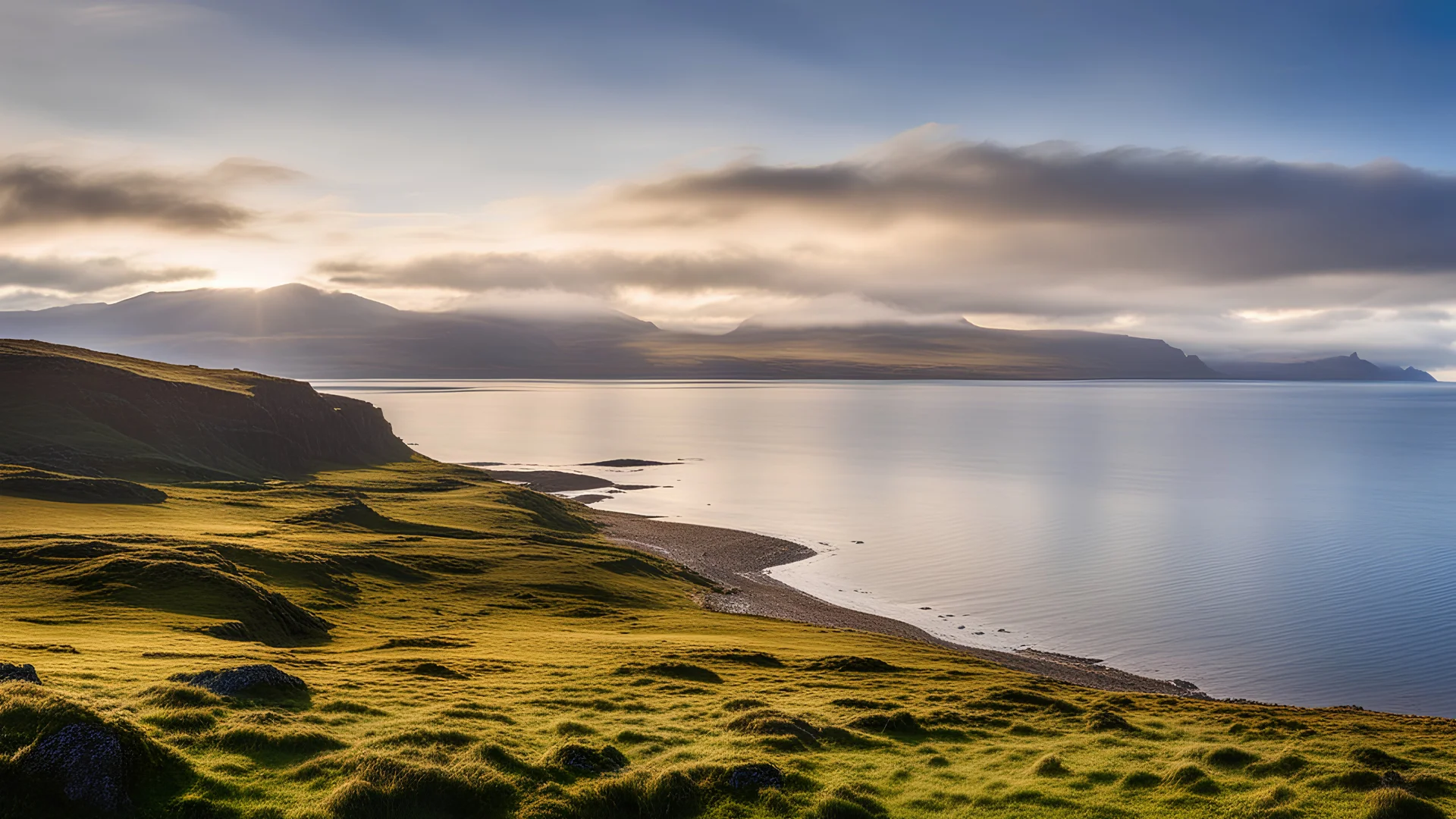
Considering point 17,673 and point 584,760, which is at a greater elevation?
point 17,673

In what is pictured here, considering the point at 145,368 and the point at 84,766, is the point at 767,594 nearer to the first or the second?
the point at 84,766

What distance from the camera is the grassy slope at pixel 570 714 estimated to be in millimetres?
19344

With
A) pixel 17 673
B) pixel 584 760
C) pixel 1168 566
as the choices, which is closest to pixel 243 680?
pixel 17 673

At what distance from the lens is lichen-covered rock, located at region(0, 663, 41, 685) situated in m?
20.8

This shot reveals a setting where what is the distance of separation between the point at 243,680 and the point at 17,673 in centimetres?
558

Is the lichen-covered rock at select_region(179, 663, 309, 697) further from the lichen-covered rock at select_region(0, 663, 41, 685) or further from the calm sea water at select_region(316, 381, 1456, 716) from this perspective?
the calm sea water at select_region(316, 381, 1456, 716)

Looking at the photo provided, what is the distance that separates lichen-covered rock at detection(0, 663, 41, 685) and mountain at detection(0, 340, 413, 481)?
4464 inches

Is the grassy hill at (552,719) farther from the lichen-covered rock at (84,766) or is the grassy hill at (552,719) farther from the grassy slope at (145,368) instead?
the grassy slope at (145,368)

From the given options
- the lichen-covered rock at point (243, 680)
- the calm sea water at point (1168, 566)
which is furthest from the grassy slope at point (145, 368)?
the lichen-covered rock at point (243, 680)

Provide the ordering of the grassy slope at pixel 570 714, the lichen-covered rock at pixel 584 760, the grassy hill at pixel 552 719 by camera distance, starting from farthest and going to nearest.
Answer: the lichen-covered rock at pixel 584 760, the grassy slope at pixel 570 714, the grassy hill at pixel 552 719

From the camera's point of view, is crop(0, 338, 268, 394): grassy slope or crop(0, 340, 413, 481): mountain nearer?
crop(0, 340, 413, 481): mountain

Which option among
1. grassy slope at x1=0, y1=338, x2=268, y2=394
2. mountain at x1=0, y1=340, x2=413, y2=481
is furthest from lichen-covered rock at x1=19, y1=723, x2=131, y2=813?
grassy slope at x1=0, y1=338, x2=268, y2=394

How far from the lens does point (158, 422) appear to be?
141 metres

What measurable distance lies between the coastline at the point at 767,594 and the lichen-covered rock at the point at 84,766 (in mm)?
57705
